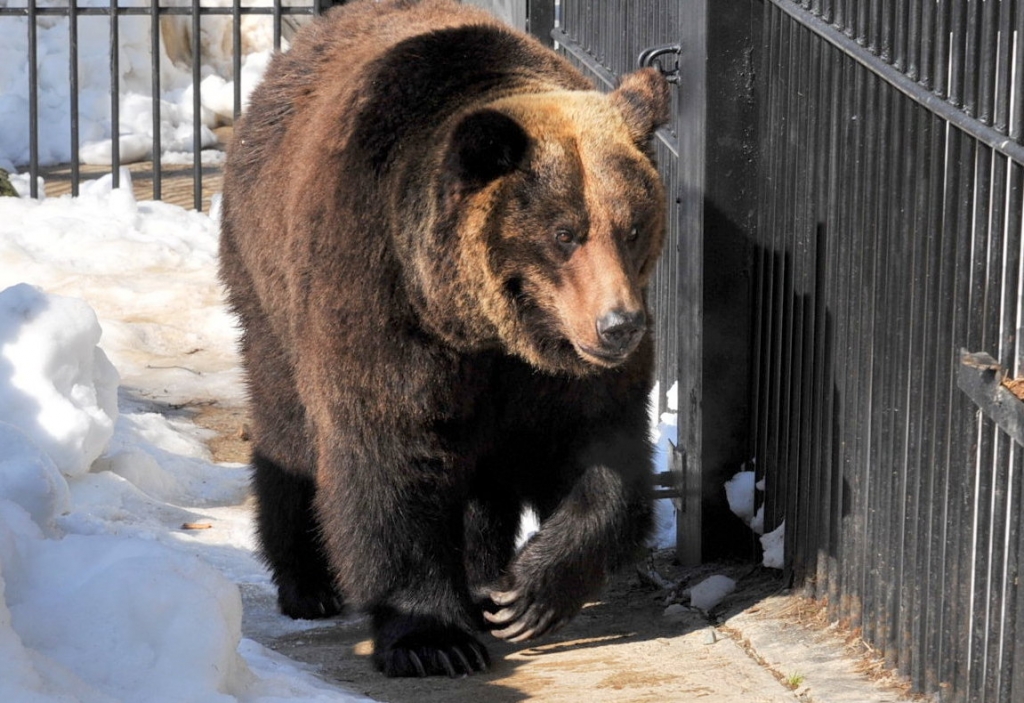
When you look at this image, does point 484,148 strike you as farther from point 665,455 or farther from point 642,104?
point 665,455

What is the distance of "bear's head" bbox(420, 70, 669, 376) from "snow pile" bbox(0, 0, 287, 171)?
9436mm

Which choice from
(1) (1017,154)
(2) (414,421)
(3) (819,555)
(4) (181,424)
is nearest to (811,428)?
(3) (819,555)

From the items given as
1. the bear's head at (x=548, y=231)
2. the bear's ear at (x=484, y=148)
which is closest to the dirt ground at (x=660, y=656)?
the bear's head at (x=548, y=231)

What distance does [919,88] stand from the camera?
3.95 metres

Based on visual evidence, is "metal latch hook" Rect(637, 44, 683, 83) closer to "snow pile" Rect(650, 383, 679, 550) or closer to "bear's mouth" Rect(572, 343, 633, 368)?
"snow pile" Rect(650, 383, 679, 550)

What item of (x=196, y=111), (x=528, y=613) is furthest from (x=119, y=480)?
(x=196, y=111)

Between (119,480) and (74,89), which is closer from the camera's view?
(119,480)

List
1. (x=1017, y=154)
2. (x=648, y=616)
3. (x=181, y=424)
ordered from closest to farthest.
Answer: (x=1017, y=154) < (x=648, y=616) < (x=181, y=424)

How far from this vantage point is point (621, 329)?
13.5 feet

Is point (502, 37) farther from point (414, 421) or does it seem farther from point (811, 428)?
point (811, 428)

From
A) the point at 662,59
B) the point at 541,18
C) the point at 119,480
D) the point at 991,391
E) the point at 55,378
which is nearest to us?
the point at 991,391

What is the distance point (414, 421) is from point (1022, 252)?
185 cm

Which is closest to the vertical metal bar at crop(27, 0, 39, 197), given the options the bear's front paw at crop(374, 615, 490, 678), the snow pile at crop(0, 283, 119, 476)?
the snow pile at crop(0, 283, 119, 476)

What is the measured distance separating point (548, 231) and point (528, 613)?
4.18ft
